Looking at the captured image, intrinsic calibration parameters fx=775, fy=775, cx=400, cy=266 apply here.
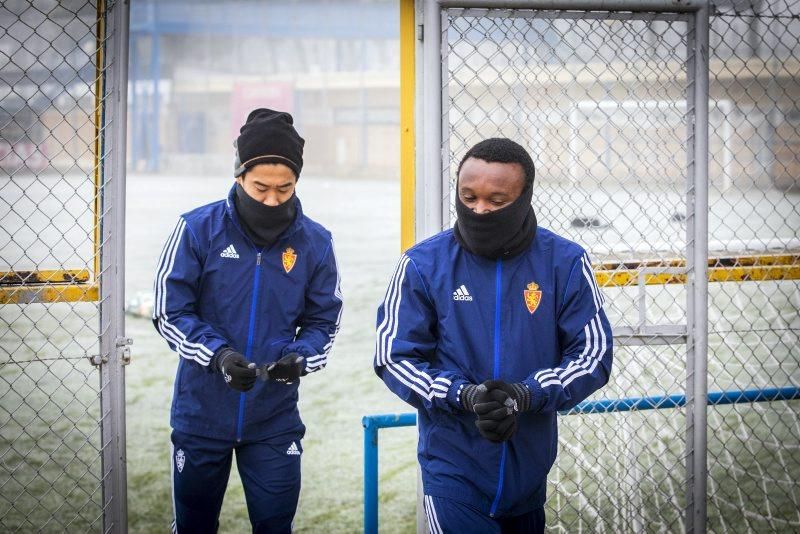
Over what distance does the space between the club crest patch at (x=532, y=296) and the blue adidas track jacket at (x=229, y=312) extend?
0.87 m

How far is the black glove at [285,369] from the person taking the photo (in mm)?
2609

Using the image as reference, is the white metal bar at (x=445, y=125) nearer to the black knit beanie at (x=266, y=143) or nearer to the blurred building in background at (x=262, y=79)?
the black knit beanie at (x=266, y=143)

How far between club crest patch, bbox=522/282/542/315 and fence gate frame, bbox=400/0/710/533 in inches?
19.0

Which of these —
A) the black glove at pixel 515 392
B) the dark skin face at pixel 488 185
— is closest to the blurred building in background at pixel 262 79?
the dark skin face at pixel 488 185

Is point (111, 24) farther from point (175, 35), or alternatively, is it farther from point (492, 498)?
point (175, 35)

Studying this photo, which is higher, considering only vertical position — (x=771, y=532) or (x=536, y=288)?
(x=536, y=288)

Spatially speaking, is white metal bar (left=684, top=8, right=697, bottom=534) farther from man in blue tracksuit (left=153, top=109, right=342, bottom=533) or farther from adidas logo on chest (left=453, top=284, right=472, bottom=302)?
man in blue tracksuit (left=153, top=109, right=342, bottom=533)

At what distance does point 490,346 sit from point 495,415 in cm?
31

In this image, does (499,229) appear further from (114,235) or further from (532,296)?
(114,235)

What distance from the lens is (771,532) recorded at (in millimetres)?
4039

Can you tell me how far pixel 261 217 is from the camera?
9.16 ft

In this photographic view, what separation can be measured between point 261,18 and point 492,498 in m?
34.9

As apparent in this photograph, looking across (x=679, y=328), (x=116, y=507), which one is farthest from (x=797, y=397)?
(x=116, y=507)

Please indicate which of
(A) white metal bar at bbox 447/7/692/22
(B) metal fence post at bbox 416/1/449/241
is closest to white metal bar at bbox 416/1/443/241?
(B) metal fence post at bbox 416/1/449/241
